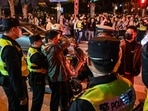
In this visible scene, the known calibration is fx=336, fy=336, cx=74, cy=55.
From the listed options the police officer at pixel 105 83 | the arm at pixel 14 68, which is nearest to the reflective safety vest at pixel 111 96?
the police officer at pixel 105 83

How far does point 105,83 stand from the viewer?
2381 millimetres

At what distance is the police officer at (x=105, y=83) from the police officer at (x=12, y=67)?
219 cm

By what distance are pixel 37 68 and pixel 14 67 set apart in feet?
4.06

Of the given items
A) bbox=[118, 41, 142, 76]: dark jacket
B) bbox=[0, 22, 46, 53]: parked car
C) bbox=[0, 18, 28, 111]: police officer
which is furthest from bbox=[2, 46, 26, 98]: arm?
bbox=[0, 22, 46, 53]: parked car

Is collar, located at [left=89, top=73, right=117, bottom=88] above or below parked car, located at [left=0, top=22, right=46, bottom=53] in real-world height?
above

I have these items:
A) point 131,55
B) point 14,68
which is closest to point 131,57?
point 131,55

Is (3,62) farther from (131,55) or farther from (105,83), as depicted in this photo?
(105,83)

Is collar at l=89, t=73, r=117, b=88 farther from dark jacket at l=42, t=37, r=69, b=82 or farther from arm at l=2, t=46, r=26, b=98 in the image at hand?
dark jacket at l=42, t=37, r=69, b=82

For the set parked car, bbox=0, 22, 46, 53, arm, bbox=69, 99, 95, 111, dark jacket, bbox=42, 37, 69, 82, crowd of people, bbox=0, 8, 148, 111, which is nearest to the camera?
arm, bbox=69, 99, 95, 111

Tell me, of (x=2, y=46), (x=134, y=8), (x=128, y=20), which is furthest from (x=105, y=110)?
(x=134, y=8)

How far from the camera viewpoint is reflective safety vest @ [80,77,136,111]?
2.26 m

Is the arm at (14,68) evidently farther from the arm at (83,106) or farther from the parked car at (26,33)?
the parked car at (26,33)

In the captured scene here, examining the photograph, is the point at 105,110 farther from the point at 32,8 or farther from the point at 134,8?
the point at 134,8

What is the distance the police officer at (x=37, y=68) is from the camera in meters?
5.69
